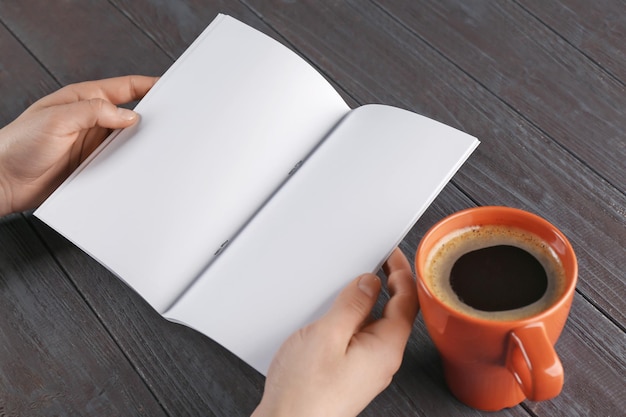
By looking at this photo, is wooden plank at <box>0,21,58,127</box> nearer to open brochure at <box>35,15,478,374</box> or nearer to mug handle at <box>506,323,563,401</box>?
open brochure at <box>35,15,478,374</box>

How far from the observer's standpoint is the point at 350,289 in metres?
0.72

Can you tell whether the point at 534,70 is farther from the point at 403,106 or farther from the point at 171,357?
the point at 171,357

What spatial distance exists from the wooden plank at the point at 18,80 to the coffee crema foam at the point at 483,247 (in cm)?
68

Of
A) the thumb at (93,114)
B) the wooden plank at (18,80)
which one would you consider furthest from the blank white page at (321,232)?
the wooden plank at (18,80)

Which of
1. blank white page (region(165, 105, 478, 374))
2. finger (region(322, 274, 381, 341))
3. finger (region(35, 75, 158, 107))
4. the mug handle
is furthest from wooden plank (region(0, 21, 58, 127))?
the mug handle

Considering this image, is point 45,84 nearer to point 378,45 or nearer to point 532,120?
point 378,45

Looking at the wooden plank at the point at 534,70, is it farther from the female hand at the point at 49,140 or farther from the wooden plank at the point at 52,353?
the wooden plank at the point at 52,353

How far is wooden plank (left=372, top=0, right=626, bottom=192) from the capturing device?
0.96 meters

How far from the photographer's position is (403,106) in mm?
1021

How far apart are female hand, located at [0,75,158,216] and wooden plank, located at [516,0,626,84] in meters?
0.60

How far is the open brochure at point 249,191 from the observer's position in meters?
0.77

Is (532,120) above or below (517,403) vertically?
above

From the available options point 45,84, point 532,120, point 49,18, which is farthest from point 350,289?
point 49,18

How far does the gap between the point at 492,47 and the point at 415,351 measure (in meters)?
0.49
